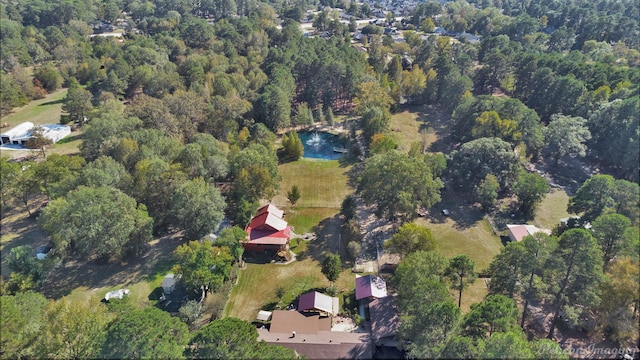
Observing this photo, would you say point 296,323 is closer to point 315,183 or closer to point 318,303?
point 318,303

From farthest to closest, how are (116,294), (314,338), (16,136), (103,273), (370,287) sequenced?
1. (16,136)
2. (103,273)
3. (116,294)
4. (370,287)
5. (314,338)

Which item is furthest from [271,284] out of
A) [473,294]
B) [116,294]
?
[473,294]

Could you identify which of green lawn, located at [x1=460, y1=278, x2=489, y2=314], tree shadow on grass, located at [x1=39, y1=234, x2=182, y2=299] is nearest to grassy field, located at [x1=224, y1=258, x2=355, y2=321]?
tree shadow on grass, located at [x1=39, y1=234, x2=182, y2=299]

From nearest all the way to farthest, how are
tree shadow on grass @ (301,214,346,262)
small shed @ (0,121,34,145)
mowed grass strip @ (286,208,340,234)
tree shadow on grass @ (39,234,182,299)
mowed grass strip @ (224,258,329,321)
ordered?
1. mowed grass strip @ (224,258,329,321)
2. tree shadow on grass @ (39,234,182,299)
3. tree shadow on grass @ (301,214,346,262)
4. mowed grass strip @ (286,208,340,234)
5. small shed @ (0,121,34,145)

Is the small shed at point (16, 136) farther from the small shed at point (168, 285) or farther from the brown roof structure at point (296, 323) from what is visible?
the brown roof structure at point (296, 323)

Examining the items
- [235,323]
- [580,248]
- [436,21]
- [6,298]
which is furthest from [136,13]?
[580,248]

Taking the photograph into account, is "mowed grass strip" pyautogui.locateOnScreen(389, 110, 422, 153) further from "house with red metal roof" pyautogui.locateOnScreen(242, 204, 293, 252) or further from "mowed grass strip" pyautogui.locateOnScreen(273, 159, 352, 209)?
"house with red metal roof" pyautogui.locateOnScreen(242, 204, 293, 252)

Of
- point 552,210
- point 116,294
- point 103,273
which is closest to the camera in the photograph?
point 116,294
